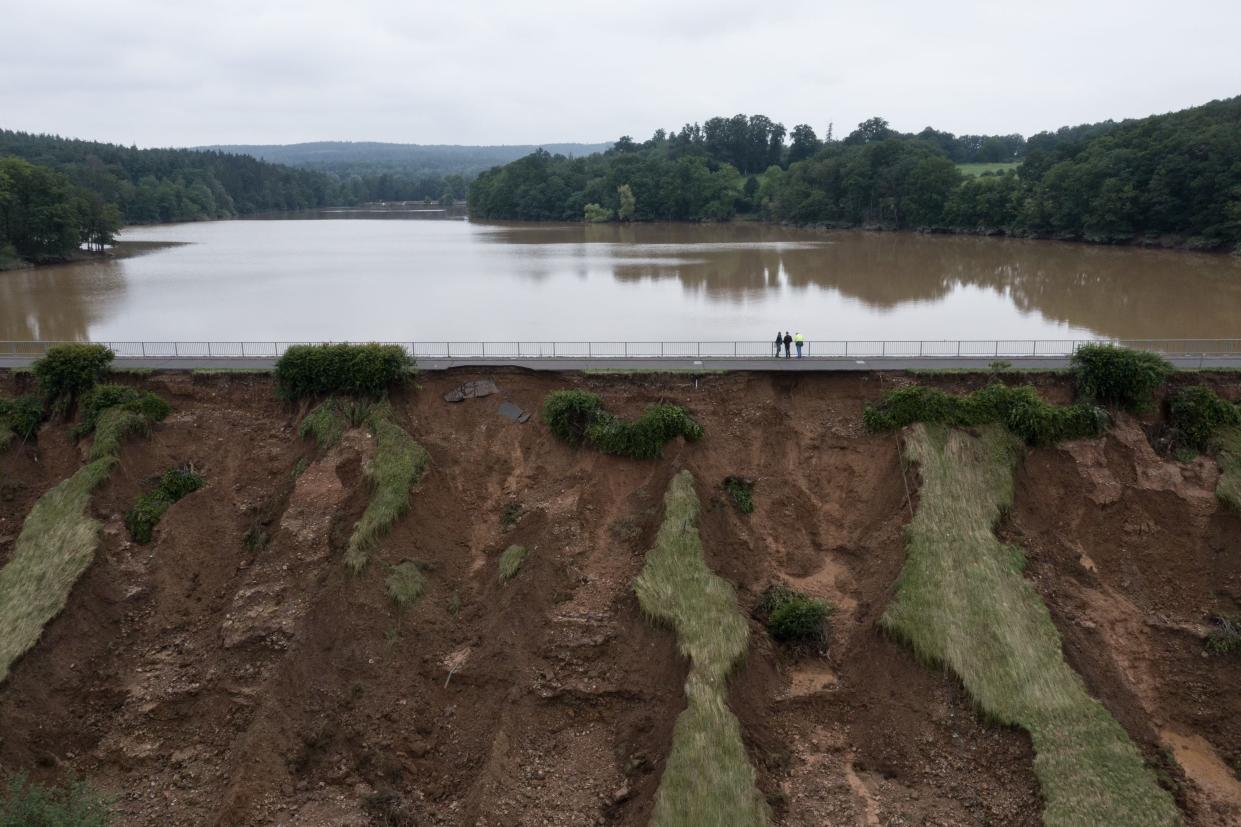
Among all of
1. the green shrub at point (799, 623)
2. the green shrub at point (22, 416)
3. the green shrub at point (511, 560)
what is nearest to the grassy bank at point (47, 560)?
the green shrub at point (22, 416)

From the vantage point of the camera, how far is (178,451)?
26359mm

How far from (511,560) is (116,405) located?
14623 millimetres

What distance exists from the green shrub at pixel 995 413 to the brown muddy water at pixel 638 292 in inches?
690

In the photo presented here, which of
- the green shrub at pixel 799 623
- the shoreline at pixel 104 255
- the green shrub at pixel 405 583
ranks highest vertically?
the shoreline at pixel 104 255

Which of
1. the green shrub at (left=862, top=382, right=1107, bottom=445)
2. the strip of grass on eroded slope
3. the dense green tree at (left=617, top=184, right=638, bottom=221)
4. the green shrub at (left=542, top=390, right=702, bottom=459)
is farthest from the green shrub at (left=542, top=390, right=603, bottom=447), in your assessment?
the dense green tree at (left=617, top=184, right=638, bottom=221)

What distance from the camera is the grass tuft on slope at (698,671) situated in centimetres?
1496

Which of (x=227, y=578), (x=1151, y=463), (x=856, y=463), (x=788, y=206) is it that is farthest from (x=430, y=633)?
(x=788, y=206)

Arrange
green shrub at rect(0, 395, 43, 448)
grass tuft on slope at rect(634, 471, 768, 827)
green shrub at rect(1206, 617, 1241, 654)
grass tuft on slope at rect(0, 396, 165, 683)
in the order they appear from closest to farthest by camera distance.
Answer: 1. grass tuft on slope at rect(634, 471, 768, 827)
2. green shrub at rect(1206, 617, 1241, 654)
3. grass tuft on slope at rect(0, 396, 165, 683)
4. green shrub at rect(0, 395, 43, 448)

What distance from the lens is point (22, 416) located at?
2702cm

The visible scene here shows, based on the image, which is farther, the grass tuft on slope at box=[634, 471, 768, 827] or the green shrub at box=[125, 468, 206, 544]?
the green shrub at box=[125, 468, 206, 544]

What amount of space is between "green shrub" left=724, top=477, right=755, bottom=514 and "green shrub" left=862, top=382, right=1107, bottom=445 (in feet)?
14.3

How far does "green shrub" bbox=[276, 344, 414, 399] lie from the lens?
2695 cm

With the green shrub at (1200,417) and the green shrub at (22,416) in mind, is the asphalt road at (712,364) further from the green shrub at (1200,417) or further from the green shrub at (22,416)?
the green shrub at (22,416)

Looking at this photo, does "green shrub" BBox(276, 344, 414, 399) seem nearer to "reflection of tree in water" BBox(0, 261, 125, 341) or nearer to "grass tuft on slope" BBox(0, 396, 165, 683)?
"grass tuft on slope" BBox(0, 396, 165, 683)
